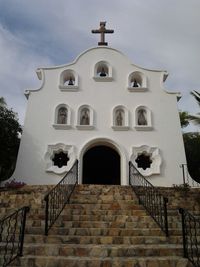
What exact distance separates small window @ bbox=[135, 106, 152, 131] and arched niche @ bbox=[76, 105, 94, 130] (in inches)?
85.7

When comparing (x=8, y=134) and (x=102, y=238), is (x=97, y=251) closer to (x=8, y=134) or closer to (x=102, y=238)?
(x=102, y=238)

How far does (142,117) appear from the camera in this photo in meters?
15.3

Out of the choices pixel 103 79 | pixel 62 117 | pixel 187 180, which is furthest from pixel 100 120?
pixel 187 180

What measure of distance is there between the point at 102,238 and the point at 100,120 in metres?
8.82

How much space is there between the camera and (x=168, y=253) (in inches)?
235

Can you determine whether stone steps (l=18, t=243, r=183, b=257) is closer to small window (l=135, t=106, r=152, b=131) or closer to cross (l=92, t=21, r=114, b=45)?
small window (l=135, t=106, r=152, b=131)

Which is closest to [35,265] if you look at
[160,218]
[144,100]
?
[160,218]

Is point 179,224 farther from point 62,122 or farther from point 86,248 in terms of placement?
point 62,122

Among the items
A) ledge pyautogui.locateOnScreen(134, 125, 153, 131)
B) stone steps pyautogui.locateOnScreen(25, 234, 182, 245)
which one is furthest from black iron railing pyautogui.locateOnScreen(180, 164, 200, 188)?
stone steps pyautogui.locateOnScreen(25, 234, 182, 245)

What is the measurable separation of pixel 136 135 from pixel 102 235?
324 inches

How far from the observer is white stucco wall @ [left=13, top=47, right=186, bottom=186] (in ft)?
45.8

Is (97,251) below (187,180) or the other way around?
below

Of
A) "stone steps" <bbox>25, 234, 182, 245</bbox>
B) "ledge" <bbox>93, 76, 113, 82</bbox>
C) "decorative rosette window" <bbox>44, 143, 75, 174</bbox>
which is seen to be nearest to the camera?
"stone steps" <bbox>25, 234, 182, 245</bbox>

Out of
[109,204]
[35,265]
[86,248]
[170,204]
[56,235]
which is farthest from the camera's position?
[170,204]
